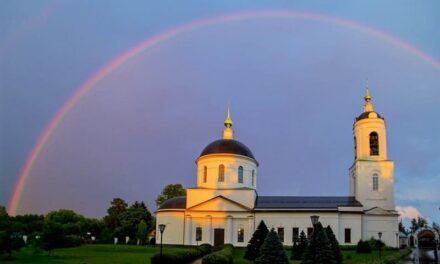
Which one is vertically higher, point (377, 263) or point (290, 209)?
point (290, 209)

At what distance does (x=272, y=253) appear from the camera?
21734 millimetres

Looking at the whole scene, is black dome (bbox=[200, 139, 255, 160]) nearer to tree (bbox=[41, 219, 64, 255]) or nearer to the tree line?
the tree line

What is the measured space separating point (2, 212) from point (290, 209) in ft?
239

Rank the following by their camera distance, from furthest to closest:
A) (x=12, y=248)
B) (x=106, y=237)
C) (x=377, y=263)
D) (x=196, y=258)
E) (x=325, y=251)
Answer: (x=106, y=237) < (x=196, y=258) < (x=12, y=248) < (x=377, y=263) < (x=325, y=251)

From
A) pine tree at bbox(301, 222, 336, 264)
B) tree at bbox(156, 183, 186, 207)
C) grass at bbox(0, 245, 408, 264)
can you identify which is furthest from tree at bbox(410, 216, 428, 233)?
pine tree at bbox(301, 222, 336, 264)

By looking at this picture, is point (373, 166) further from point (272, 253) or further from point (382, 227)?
point (272, 253)

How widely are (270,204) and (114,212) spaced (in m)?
41.6

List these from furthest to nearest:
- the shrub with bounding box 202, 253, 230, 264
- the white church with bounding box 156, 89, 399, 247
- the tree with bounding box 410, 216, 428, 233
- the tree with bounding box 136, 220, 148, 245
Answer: the tree with bounding box 410, 216, 428, 233 → the tree with bounding box 136, 220, 148, 245 → the white church with bounding box 156, 89, 399, 247 → the shrub with bounding box 202, 253, 230, 264

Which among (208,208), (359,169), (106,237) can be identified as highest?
(359,169)

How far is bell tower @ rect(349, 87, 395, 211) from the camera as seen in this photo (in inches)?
1982

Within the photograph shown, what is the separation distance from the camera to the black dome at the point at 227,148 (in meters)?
51.6

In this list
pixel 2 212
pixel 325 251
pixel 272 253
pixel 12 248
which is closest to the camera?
pixel 325 251

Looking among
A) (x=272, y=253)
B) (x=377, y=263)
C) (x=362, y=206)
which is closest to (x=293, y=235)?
(x=362, y=206)

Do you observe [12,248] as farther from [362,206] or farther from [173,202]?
[362,206]
